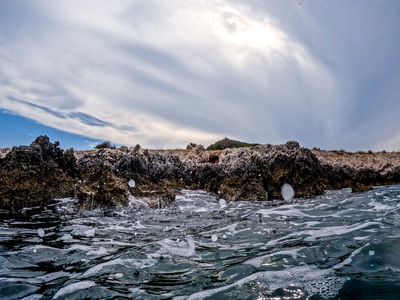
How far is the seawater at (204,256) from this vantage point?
2818mm

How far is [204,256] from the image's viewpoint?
13.4 ft

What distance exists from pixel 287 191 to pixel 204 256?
308 inches

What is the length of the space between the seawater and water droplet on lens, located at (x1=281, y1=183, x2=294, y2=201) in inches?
141

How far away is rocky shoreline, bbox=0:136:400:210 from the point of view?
844 centimetres

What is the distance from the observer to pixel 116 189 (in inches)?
342

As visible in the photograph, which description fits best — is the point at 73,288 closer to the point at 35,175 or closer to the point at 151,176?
the point at 35,175

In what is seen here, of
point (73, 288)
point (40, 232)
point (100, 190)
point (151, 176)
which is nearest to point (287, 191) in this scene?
point (151, 176)

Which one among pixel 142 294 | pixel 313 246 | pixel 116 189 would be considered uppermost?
pixel 116 189

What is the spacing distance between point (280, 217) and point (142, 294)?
4722 millimetres

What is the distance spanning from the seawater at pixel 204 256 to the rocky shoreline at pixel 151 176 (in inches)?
50.9

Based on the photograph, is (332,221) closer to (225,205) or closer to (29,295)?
(225,205)

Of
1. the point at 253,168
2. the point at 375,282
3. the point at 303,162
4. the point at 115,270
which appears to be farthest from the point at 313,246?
the point at 303,162

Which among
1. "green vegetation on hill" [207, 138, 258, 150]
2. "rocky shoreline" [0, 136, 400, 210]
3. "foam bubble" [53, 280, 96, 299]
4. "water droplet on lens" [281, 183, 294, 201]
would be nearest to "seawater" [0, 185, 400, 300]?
"foam bubble" [53, 280, 96, 299]

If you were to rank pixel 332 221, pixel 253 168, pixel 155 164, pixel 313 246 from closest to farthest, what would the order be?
1. pixel 313 246
2. pixel 332 221
3. pixel 253 168
4. pixel 155 164
